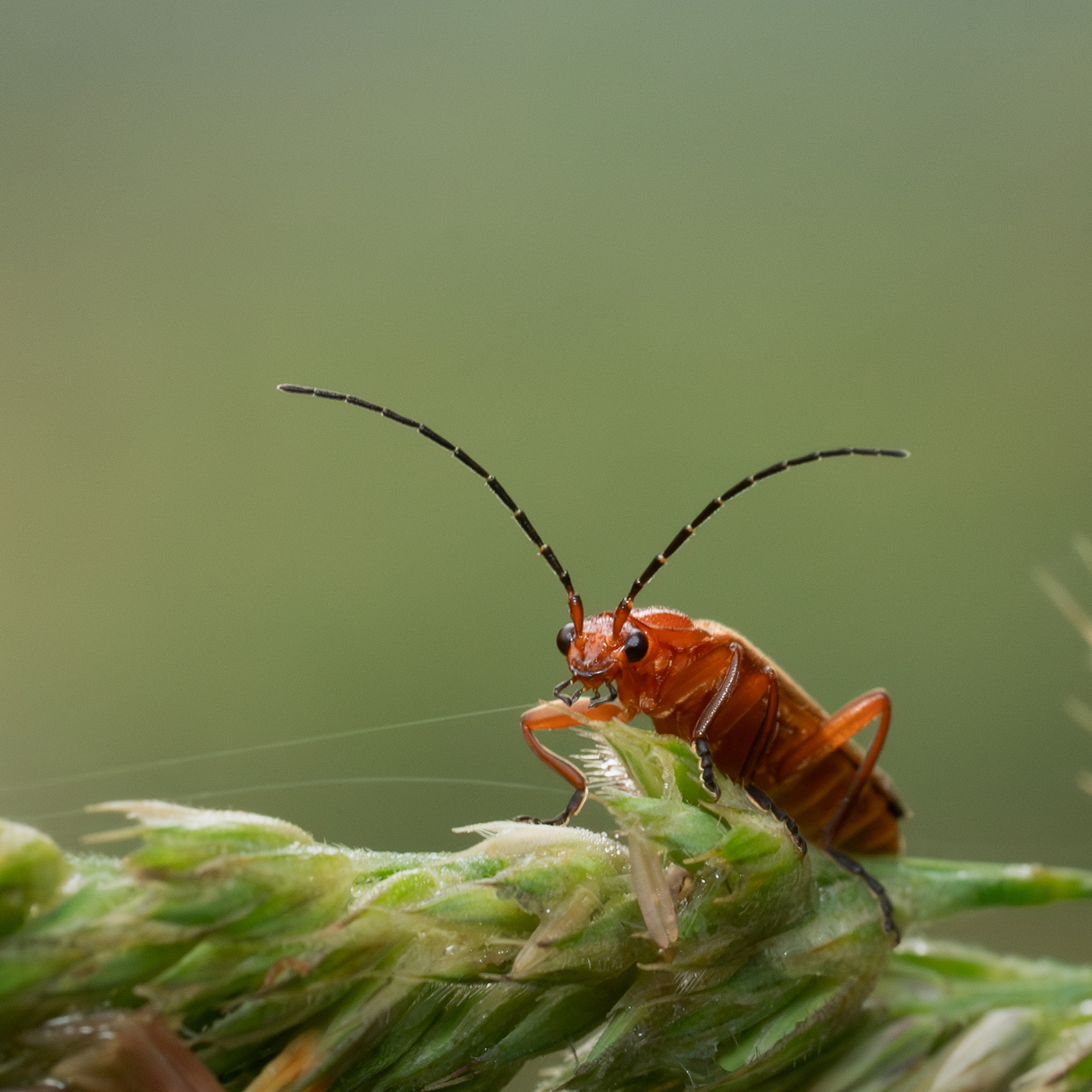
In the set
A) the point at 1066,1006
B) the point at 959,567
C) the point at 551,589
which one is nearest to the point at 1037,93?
the point at 959,567

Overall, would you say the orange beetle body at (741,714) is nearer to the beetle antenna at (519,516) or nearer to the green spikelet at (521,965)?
the beetle antenna at (519,516)

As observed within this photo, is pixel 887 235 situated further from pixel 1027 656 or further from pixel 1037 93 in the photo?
pixel 1027 656

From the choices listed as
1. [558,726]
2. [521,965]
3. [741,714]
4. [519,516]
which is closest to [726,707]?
[741,714]

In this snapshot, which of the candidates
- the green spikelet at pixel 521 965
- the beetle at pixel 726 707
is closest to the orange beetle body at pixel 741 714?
the beetle at pixel 726 707

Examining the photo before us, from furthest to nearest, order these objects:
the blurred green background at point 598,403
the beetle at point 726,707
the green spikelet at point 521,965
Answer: the blurred green background at point 598,403, the beetle at point 726,707, the green spikelet at point 521,965

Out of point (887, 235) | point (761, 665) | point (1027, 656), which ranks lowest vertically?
point (1027, 656)

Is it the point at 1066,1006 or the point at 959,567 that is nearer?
the point at 1066,1006

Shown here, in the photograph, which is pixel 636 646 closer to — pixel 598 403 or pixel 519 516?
pixel 519 516

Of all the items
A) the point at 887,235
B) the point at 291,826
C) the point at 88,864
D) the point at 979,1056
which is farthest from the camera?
the point at 887,235
